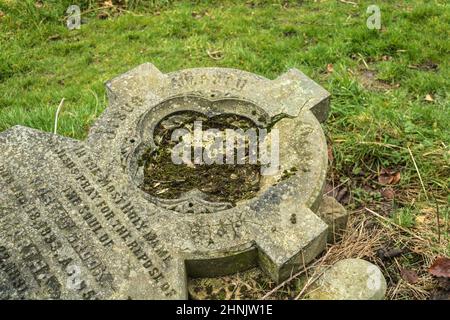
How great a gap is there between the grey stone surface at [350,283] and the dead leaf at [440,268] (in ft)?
1.36

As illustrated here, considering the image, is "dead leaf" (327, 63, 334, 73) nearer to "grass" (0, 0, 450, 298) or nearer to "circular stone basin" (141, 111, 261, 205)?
"grass" (0, 0, 450, 298)

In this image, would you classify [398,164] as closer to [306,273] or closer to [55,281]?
[306,273]

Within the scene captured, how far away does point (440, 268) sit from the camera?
3057mm

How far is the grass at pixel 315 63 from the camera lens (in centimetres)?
383

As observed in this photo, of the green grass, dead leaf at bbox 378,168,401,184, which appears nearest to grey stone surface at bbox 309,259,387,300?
the green grass

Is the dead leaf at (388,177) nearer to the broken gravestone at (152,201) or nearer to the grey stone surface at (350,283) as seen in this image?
the broken gravestone at (152,201)

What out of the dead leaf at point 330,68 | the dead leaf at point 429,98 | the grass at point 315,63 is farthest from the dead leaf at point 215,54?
the dead leaf at point 429,98

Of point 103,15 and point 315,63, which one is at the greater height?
point 315,63

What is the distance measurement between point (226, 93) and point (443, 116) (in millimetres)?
1942

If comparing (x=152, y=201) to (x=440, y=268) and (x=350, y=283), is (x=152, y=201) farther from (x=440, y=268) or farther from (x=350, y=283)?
(x=440, y=268)

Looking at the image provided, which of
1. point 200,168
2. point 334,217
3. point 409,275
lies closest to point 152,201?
point 200,168

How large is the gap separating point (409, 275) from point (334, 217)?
0.57 metres

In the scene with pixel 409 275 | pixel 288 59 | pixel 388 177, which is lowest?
pixel 409 275

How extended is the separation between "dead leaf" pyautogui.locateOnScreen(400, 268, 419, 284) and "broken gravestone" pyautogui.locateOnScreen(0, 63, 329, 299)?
23.2 inches
